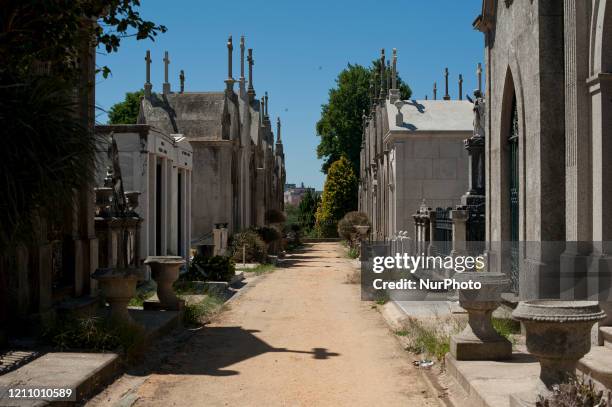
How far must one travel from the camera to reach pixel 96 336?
26.9 ft

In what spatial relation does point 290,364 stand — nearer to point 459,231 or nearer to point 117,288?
point 117,288

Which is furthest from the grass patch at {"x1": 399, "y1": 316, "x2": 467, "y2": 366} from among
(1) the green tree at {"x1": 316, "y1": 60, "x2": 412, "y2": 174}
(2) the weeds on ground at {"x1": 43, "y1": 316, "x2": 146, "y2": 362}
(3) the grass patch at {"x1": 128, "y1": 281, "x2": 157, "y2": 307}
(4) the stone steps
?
(1) the green tree at {"x1": 316, "y1": 60, "x2": 412, "y2": 174}

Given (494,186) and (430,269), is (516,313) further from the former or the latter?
(430,269)

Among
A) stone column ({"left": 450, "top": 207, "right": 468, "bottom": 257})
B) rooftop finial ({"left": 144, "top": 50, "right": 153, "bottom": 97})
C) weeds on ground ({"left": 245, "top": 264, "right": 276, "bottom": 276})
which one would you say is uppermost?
rooftop finial ({"left": 144, "top": 50, "right": 153, "bottom": 97})

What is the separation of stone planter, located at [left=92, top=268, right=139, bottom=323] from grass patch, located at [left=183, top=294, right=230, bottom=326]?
282 centimetres

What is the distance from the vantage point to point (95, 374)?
7.00 meters

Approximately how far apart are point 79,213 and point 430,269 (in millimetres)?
8380

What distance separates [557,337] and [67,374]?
457 cm

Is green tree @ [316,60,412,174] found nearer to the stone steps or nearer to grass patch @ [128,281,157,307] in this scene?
grass patch @ [128,281,157,307]

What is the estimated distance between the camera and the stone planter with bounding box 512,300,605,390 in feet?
17.1

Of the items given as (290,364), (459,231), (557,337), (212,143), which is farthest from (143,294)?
(212,143)

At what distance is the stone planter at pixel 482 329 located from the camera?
25.0ft

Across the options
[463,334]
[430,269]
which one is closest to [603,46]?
[463,334]

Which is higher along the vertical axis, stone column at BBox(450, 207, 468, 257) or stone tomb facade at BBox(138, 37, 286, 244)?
stone tomb facade at BBox(138, 37, 286, 244)
